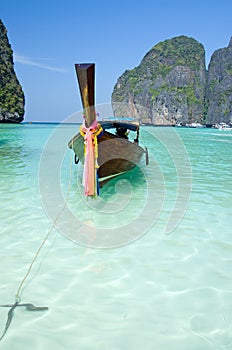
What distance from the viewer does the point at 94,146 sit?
5.65 meters

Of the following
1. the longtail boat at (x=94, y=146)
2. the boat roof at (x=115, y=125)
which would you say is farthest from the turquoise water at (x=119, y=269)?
the boat roof at (x=115, y=125)

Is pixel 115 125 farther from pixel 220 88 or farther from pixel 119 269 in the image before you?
pixel 220 88

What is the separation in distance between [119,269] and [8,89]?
79120 millimetres

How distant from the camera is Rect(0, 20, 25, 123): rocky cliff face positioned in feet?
239

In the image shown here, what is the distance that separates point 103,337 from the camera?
8.47 ft

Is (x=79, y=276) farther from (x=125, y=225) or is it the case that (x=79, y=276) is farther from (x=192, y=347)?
(x=125, y=225)

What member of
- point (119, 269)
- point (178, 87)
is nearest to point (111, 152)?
point (119, 269)

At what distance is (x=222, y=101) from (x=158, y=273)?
125m

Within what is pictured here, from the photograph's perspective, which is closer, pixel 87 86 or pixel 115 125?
pixel 87 86

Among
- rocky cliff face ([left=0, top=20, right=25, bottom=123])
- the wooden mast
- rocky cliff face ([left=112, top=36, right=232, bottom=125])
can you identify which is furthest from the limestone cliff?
the wooden mast

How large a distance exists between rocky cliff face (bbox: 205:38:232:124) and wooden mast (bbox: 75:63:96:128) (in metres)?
114

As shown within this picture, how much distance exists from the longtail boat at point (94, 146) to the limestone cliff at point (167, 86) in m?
113

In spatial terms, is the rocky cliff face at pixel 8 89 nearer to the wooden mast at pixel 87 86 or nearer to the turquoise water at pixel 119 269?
the turquoise water at pixel 119 269

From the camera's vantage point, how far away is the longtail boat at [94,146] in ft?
16.0
